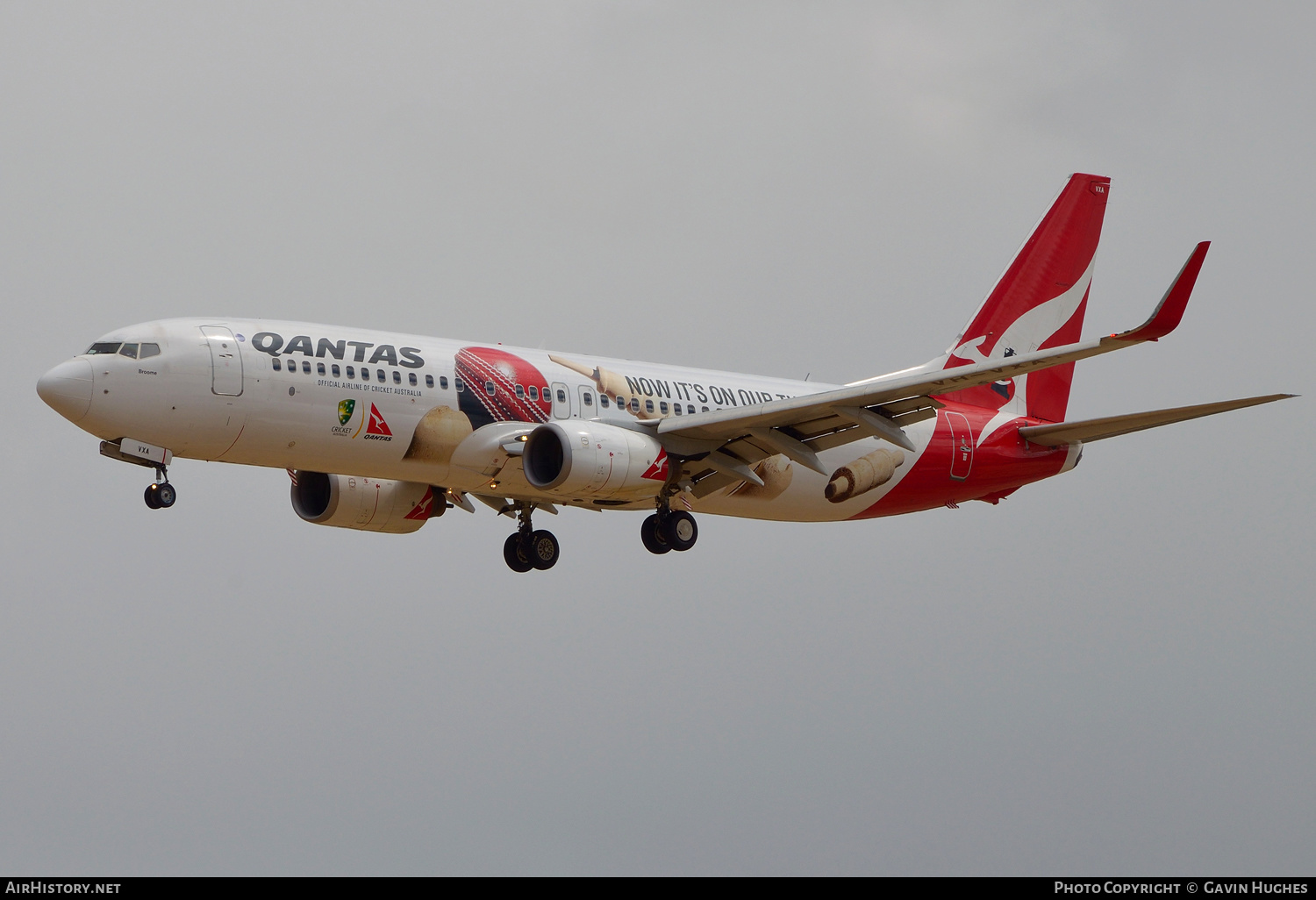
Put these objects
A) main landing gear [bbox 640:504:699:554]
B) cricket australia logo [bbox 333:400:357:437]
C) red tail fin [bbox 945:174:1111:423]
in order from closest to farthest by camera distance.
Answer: cricket australia logo [bbox 333:400:357:437] → main landing gear [bbox 640:504:699:554] → red tail fin [bbox 945:174:1111:423]

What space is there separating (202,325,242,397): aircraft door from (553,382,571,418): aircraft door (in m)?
6.95

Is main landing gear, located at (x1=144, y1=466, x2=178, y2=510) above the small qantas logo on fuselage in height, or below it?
below

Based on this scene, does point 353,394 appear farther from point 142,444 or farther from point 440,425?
point 142,444

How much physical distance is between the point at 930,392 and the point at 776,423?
367 cm

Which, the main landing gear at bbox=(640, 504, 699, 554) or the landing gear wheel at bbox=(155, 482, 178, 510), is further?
the main landing gear at bbox=(640, 504, 699, 554)

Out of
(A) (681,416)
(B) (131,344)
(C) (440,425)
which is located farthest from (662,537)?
(B) (131,344)

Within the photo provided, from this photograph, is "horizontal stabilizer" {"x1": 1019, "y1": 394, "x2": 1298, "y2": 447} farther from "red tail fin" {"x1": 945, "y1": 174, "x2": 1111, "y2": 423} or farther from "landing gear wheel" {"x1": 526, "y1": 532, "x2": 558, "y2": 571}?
"landing gear wheel" {"x1": 526, "y1": 532, "x2": 558, "y2": 571}

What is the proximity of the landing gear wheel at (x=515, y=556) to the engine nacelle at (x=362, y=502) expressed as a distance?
6.49ft

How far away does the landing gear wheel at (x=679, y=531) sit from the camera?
1464 inches

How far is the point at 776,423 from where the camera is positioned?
3553 cm

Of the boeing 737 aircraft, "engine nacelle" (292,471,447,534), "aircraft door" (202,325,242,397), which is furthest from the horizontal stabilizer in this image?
"aircraft door" (202,325,242,397)

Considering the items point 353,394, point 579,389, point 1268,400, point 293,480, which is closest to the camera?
point 1268,400

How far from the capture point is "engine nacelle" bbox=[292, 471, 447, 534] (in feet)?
130

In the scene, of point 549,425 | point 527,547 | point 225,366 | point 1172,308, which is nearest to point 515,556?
point 527,547
